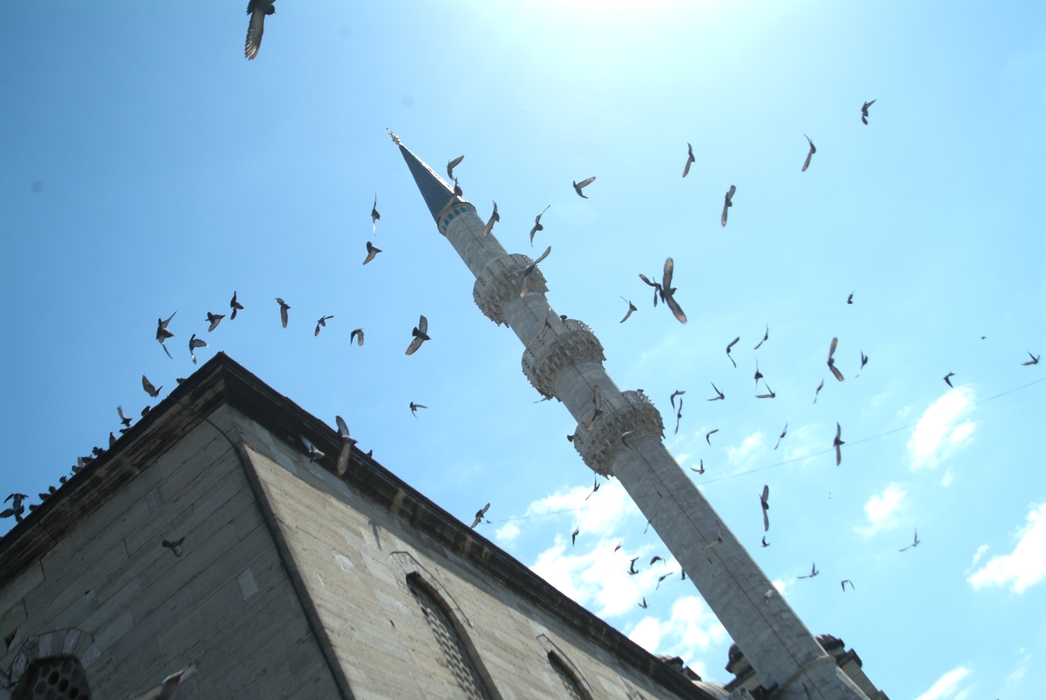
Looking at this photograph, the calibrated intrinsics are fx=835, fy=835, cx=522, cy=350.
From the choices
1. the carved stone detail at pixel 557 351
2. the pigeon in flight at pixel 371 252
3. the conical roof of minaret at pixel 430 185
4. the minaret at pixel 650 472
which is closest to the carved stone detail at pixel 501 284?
the minaret at pixel 650 472

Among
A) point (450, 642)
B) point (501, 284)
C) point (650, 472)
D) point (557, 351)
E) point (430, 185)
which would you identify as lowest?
point (450, 642)

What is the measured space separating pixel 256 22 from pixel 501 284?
1548 centimetres

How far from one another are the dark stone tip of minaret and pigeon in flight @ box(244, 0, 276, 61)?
19.3 meters

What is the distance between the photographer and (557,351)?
68.6ft

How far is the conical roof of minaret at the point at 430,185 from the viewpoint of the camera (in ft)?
88.9

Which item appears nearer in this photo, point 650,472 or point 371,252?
point 371,252

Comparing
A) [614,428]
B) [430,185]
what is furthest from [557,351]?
[430,185]

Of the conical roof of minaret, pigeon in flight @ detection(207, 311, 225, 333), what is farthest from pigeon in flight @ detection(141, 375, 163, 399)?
the conical roof of minaret

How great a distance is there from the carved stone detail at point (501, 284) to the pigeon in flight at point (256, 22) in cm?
1511

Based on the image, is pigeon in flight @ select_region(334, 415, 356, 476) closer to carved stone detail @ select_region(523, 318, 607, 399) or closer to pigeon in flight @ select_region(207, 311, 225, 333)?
pigeon in flight @ select_region(207, 311, 225, 333)

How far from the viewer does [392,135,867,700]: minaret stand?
16.7 meters

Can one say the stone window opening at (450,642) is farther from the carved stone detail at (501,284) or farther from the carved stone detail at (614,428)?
the carved stone detail at (501,284)

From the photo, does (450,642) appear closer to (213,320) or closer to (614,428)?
(213,320)

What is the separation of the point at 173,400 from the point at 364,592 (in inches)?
91.9
